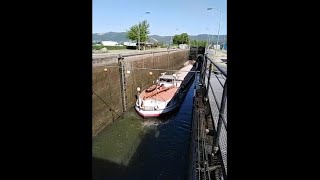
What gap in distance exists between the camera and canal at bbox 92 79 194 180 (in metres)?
11.8

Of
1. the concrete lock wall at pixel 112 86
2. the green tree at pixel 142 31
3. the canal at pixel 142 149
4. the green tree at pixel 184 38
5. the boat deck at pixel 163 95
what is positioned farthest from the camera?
the green tree at pixel 184 38

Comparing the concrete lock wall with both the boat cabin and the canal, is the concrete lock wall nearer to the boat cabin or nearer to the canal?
the canal

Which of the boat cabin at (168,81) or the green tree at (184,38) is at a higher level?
the green tree at (184,38)

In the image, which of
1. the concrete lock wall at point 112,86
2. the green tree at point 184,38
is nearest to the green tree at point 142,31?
the concrete lock wall at point 112,86

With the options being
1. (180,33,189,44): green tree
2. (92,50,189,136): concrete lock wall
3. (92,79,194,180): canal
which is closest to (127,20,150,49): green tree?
(92,50,189,136): concrete lock wall

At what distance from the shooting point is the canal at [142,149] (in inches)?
464

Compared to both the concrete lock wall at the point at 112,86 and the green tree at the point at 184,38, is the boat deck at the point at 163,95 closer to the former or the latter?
the concrete lock wall at the point at 112,86

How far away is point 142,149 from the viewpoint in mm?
14273

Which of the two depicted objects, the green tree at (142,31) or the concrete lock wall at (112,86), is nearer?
the concrete lock wall at (112,86)

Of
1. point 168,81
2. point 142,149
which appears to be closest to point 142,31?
point 168,81

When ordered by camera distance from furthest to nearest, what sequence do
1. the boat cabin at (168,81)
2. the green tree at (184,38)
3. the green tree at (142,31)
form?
the green tree at (184,38), the green tree at (142,31), the boat cabin at (168,81)
